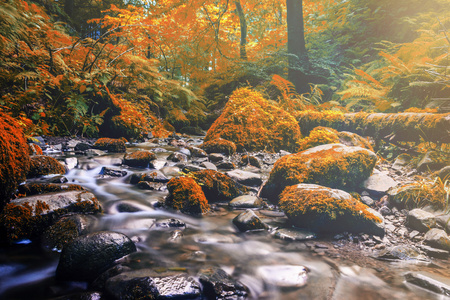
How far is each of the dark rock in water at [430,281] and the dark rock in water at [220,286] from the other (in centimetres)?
147

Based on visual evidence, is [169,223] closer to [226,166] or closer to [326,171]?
[326,171]

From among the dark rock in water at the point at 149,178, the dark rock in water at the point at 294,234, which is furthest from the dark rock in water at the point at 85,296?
the dark rock in water at the point at 149,178

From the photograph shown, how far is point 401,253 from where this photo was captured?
2648 mm

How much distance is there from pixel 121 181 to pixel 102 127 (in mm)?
4497

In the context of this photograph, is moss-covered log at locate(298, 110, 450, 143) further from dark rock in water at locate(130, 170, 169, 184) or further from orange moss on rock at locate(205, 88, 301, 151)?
dark rock in water at locate(130, 170, 169, 184)

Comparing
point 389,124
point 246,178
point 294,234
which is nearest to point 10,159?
point 294,234

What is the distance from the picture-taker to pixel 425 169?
14.6 feet

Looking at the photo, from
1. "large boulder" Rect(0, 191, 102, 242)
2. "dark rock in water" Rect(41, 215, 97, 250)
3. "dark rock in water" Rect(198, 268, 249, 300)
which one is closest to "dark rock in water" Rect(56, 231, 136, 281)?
"dark rock in water" Rect(41, 215, 97, 250)

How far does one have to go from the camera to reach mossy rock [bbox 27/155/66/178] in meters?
4.22

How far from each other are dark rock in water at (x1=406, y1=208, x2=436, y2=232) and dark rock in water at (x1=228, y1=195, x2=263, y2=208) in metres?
1.95

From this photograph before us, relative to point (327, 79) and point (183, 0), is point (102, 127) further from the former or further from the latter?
point (327, 79)

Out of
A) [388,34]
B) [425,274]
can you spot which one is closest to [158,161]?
[425,274]

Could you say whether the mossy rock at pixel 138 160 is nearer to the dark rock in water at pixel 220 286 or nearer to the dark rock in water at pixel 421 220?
the dark rock in water at pixel 220 286

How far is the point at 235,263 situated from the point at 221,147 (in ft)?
14.7
